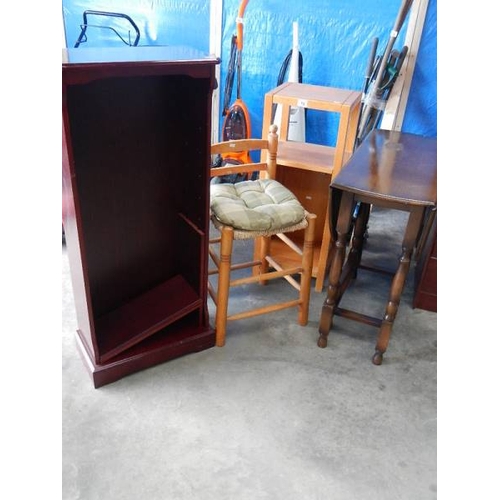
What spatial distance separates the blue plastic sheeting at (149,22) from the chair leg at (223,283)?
201 cm

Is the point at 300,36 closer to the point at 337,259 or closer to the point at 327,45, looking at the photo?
the point at 327,45

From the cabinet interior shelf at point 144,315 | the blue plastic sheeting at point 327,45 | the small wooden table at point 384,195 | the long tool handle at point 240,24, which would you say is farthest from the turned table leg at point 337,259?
the long tool handle at point 240,24

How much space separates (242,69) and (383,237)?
159cm

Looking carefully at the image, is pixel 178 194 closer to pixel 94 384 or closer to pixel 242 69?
pixel 94 384

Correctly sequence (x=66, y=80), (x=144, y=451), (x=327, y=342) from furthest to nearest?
1. (x=327, y=342)
2. (x=144, y=451)
3. (x=66, y=80)

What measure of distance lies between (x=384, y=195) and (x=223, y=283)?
2.39ft

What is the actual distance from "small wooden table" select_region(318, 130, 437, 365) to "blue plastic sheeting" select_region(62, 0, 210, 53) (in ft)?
5.79

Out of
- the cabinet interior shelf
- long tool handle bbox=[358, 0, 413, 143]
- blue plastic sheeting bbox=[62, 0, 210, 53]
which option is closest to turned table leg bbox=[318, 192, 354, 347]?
the cabinet interior shelf

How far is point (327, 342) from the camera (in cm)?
204

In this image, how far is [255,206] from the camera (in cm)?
191

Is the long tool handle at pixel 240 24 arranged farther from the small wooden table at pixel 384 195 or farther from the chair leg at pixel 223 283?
the chair leg at pixel 223 283

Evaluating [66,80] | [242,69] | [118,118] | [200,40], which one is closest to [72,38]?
[200,40]

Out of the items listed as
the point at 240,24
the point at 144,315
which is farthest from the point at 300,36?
the point at 144,315

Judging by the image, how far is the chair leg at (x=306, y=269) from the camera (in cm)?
192
